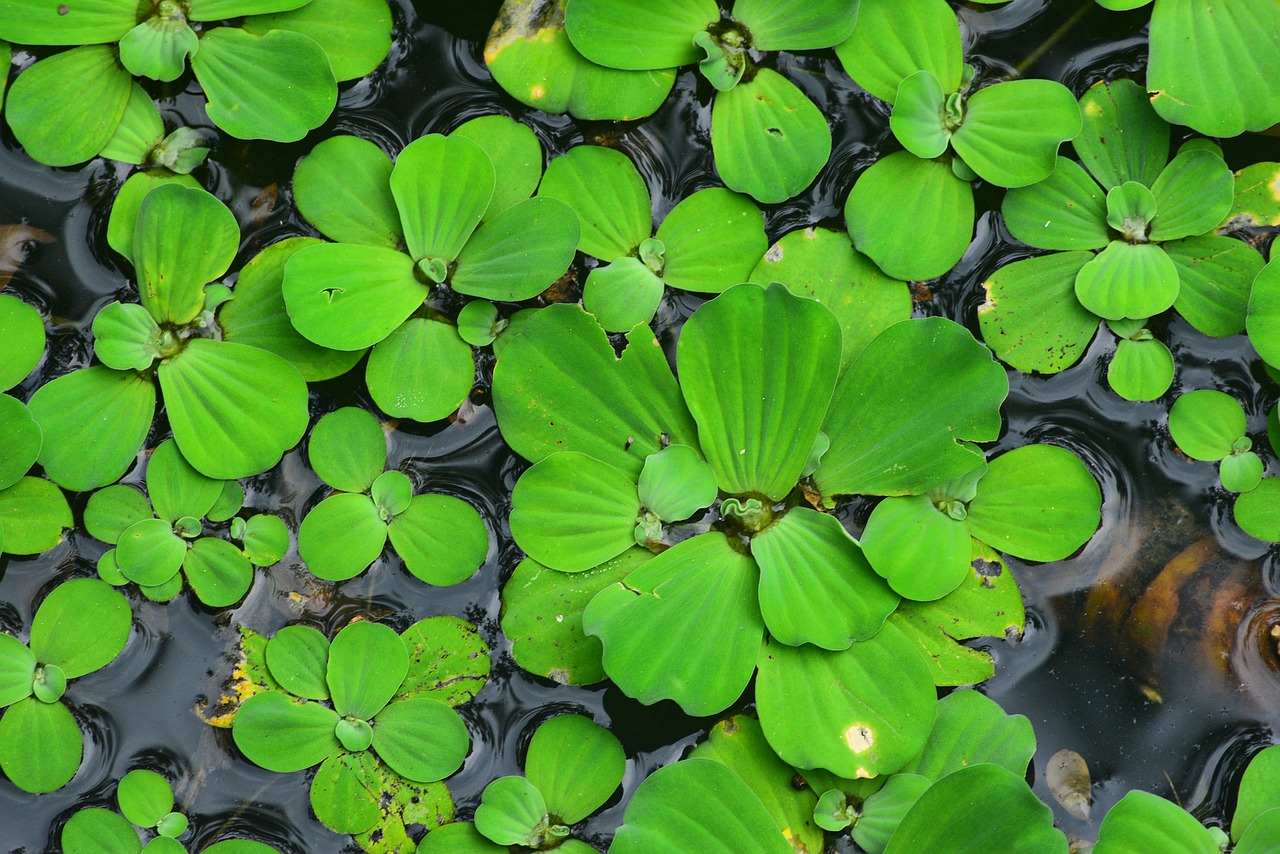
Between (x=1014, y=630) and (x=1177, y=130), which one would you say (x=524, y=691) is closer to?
(x=1014, y=630)

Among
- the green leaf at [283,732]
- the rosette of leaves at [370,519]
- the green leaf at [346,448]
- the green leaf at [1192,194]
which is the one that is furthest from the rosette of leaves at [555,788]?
the green leaf at [1192,194]

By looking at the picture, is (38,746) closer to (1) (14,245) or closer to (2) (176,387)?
(2) (176,387)

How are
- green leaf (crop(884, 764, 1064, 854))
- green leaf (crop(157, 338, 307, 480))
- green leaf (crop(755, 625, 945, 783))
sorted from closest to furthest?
green leaf (crop(884, 764, 1064, 854)) < green leaf (crop(755, 625, 945, 783)) < green leaf (crop(157, 338, 307, 480))

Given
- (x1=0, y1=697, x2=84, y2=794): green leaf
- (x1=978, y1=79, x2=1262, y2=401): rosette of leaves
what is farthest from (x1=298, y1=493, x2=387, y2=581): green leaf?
(x1=978, y1=79, x2=1262, y2=401): rosette of leaves

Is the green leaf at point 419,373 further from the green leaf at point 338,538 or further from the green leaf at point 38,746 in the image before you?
the green leaf at point 38,746

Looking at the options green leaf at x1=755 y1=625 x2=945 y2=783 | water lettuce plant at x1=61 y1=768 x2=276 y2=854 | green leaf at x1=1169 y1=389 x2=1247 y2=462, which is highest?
green leaf at x1=1169 y1=389 x2=1247 y2=462

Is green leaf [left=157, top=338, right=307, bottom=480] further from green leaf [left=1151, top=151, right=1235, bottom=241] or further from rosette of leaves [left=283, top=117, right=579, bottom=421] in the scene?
green leaf [left=1151, top=151, right=1235, bottom=241]

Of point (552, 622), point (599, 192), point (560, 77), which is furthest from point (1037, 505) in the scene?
point (560, 77)
